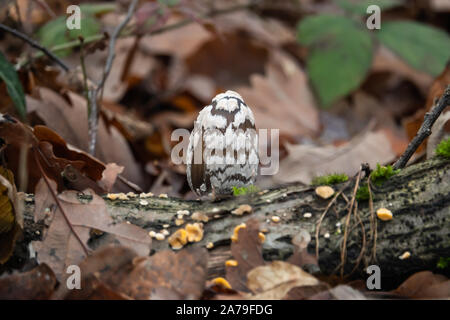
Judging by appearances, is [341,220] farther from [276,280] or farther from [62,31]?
[62,31]

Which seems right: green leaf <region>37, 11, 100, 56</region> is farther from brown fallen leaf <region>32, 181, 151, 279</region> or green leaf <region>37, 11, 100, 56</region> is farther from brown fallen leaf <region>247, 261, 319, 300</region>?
brown fallen leaf <region>247, 261, 319, 300</region>

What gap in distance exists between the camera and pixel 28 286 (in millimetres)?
1766

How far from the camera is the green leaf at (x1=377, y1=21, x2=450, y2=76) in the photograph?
4.67 m

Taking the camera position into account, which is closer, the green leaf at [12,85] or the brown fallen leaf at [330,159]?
the green leaf at [12,85]

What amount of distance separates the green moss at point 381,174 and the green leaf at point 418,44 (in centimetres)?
292

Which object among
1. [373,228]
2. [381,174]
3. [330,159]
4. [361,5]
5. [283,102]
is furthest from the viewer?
[283,102]

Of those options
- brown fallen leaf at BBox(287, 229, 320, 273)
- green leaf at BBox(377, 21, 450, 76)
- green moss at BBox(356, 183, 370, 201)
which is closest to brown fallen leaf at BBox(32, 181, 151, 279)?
brown fallen leaf at BBox(287, 229, 320, 273)

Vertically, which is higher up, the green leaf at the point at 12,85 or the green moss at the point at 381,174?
the green leaf at the point at 12,85

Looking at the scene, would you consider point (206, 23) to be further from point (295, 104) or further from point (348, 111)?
point (348, 111)

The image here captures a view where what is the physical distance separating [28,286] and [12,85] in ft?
4.84

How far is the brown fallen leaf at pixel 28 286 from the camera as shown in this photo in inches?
69.1

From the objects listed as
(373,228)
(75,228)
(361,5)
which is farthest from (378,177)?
(361,5)

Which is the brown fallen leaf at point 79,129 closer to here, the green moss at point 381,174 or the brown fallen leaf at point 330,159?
the brown fallen leaf at point 330,159

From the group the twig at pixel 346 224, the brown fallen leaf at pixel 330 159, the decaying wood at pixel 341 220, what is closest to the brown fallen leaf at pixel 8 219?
the decaying wood at pixel 341 220
